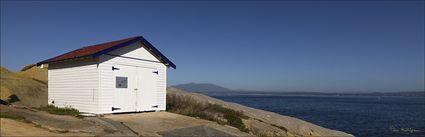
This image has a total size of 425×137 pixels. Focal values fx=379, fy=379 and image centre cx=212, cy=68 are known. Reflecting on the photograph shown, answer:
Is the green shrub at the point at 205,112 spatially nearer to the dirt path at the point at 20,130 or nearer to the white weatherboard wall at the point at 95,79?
the white weatherboard wall at the point at 95,79

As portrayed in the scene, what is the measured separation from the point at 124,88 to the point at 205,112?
4.70 meters

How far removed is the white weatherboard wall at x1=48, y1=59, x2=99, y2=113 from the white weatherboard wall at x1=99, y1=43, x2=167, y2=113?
0.26 meters

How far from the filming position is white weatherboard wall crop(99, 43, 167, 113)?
1611 cm

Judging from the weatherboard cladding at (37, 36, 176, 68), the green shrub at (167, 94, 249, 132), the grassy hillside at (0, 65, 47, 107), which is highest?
the weatherboard cladding at (37, 36, 176, 68)

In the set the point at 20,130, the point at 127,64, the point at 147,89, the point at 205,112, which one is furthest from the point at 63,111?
the point at 205,112

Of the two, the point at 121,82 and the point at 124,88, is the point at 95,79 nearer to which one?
the point at 121,82

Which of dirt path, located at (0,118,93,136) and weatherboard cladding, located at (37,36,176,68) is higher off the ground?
weatherboard cladding, located at (37,36,176,68)

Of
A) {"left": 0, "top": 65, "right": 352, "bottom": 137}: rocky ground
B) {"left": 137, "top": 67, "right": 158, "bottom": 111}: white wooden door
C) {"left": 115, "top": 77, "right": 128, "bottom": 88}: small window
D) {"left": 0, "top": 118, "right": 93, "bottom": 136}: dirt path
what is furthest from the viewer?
{"left": 137, "top": 67, "right": 158, "bottom": 111}: white wooden door

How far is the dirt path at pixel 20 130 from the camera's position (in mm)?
10705

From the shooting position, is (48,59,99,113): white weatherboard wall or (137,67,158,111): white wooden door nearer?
(48,59,99,113): white weatherboard wall

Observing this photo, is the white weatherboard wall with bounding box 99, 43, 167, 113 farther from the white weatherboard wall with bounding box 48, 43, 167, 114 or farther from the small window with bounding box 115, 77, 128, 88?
the small window with bounding box 115, 77, 128, 88

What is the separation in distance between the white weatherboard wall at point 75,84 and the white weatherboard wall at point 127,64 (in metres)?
0.26

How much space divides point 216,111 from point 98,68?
7.76 meters

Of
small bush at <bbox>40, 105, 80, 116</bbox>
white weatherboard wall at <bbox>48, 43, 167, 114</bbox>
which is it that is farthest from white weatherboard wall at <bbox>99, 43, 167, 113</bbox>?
small bush at <bbox>40, 105, 80, 116</bbox>
